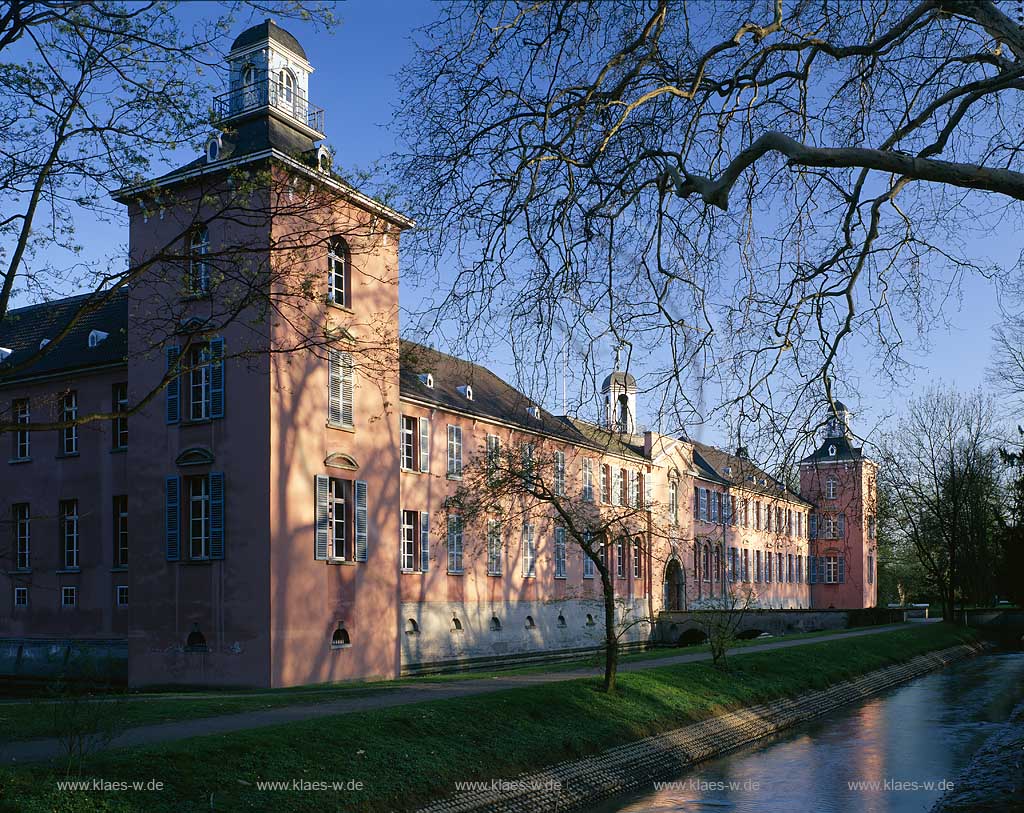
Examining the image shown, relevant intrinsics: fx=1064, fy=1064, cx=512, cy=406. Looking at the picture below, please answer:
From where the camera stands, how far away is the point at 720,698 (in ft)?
63.6

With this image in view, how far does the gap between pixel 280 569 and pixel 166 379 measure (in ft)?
52.7

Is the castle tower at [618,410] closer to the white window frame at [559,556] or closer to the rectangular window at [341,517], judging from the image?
the rectangular window at [341,517]

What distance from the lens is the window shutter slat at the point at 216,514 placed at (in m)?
25.7

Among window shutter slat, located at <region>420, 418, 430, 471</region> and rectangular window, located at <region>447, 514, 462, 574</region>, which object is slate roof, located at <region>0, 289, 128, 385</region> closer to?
window shutter slat, located at <region>420, 418, 430, 471</region>

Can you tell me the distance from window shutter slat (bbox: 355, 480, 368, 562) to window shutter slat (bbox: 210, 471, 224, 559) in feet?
11.8

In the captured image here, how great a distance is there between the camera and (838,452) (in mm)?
9500

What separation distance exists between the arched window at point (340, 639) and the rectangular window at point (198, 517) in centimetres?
378

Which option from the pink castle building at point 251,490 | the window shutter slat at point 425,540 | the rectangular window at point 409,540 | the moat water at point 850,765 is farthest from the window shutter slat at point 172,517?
the moat water at point 850,765

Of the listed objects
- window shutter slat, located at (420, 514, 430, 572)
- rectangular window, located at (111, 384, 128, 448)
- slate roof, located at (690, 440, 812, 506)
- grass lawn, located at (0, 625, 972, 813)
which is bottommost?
grass lawn, located at (0, 625, 972, 813)

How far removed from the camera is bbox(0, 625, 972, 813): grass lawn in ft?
29.9

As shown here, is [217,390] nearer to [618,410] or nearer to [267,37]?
[267,37]

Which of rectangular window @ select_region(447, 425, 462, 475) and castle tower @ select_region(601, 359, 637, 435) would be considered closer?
castle tower @ select_region(601, 359, 637, 435)

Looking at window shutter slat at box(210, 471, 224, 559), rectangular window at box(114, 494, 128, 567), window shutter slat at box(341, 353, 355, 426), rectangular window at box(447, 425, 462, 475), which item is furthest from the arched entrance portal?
window shutter slat at box(210, 471, 224, 559)

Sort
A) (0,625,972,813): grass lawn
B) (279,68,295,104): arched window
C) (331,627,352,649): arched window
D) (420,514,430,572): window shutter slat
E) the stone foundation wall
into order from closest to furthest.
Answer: (0,625,972,813): grass lawn < (331,627,352,649): arched window < (279,68,295,104): arched window < the stone foundation wall < (420,514,430,572): window shutter slat
